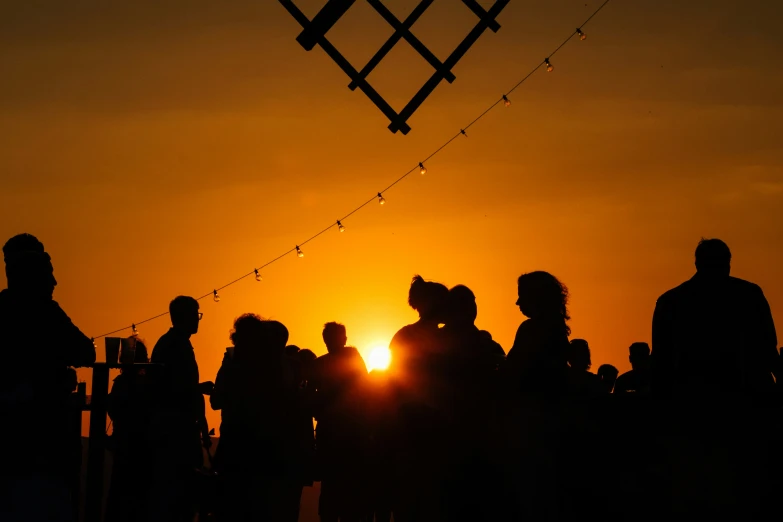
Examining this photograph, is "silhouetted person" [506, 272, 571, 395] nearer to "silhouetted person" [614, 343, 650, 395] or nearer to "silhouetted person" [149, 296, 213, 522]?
"silhouetted person" [149, 296, 213, 522]

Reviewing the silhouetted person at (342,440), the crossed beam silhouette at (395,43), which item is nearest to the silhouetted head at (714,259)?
the silhouetted person at (342,440)

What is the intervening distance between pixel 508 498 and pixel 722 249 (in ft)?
4.81

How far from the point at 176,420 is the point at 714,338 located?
3.01 metres

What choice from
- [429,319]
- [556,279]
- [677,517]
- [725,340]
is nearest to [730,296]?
[725,340]

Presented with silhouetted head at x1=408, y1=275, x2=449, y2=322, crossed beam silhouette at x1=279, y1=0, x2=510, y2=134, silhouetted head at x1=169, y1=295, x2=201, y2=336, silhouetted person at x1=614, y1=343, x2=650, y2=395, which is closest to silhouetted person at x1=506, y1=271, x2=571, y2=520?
silhouetted head at x1=408, y1=275, x2=449, y2=322

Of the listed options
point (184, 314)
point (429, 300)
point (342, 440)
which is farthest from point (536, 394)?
point (342, 440)

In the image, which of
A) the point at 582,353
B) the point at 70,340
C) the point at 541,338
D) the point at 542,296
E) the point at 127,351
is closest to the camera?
the point at 70,340

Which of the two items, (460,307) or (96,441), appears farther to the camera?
(460,307)

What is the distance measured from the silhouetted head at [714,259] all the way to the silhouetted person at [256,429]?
96.0 inches

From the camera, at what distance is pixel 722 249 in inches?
215

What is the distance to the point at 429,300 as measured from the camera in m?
6.34

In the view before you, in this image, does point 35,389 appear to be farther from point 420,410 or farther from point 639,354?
point 639,354

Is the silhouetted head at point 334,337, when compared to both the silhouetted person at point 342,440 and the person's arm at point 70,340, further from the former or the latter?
the person's arm at point 70,340

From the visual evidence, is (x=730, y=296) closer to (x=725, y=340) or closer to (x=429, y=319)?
(x=725, y=340)
